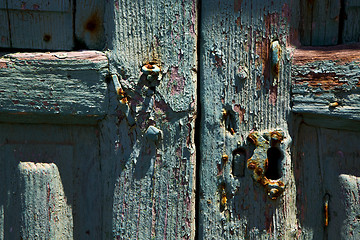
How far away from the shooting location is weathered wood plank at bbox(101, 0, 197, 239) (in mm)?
1059

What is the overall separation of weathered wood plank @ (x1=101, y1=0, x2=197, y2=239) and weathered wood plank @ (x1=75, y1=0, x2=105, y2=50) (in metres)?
0.06

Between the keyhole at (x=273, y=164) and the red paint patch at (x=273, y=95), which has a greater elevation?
the red paint patch at (x=273, y=95)

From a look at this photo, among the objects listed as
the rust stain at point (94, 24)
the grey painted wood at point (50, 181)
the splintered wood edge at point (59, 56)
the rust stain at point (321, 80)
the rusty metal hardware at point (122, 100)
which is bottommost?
the grey painted wood at point (50, 181)

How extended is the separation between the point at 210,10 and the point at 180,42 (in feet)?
0.35

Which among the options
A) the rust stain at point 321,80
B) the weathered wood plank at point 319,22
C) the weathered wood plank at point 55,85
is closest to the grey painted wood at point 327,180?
the rust stain at point 321,80

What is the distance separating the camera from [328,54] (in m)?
1.00

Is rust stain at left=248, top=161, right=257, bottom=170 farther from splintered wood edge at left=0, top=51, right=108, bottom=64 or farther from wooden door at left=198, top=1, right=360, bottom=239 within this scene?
splintered wood edge at left=0, top=51, right=108, bottom=64

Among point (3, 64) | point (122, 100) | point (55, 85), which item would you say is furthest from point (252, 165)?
point (3, 64)

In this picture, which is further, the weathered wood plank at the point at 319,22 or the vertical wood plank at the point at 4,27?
the vertical wood plank at the point at 4,27

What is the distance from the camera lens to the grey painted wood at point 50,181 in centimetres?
115

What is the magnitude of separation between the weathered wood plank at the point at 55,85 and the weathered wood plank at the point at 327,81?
0.48 meters

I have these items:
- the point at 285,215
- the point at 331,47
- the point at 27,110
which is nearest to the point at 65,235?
the point at 27,110

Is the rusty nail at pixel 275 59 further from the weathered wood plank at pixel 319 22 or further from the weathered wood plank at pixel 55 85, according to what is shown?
the weathered wood plank at pixel 55 85

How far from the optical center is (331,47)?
102cm
